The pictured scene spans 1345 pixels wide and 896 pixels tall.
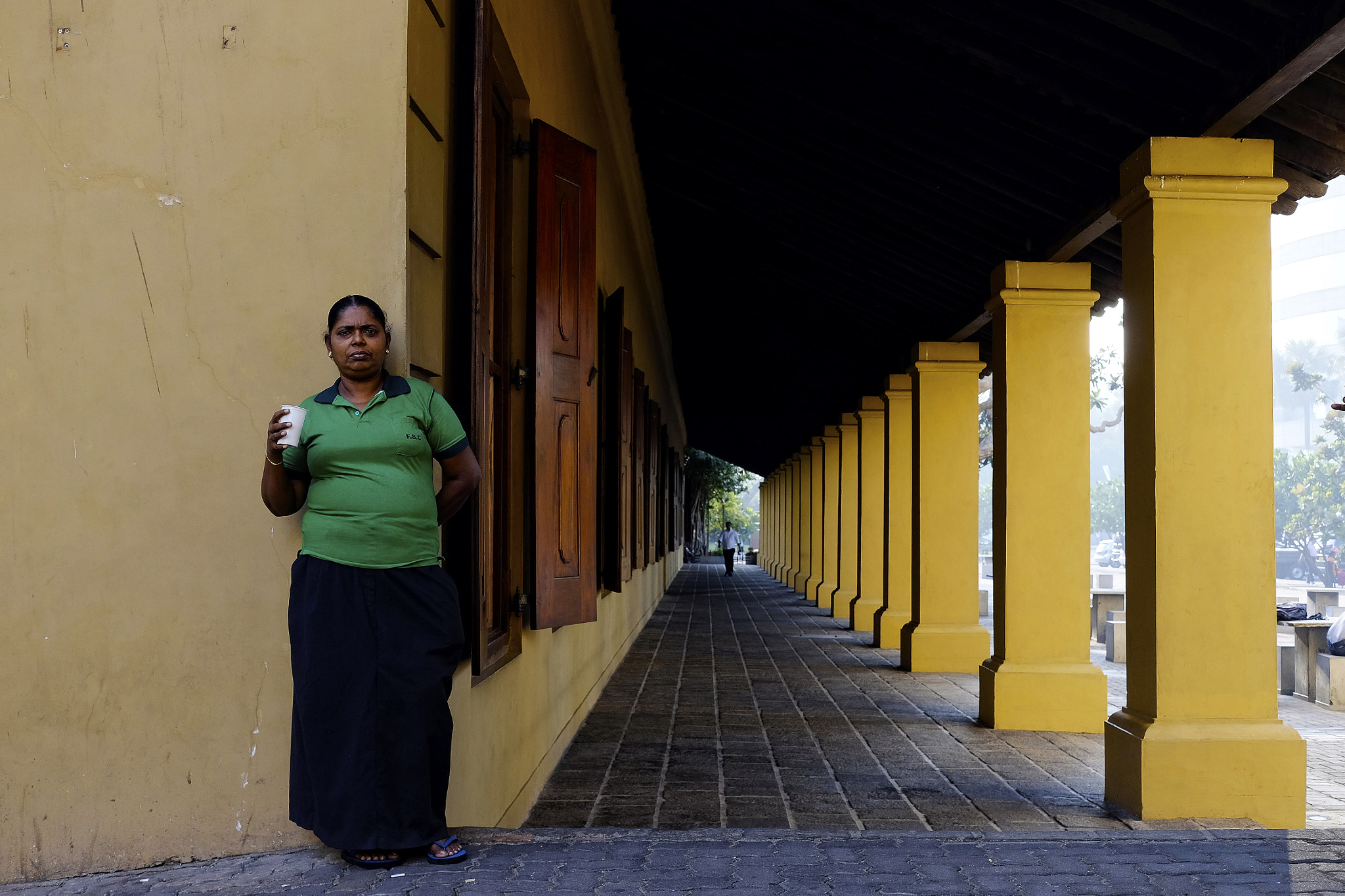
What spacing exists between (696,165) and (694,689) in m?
4.41

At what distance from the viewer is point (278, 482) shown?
2.88 m

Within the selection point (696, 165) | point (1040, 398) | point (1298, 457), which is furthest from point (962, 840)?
point (1298, 457)

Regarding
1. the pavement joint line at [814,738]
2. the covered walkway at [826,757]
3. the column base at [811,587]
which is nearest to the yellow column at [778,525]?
the column base at [811,587]

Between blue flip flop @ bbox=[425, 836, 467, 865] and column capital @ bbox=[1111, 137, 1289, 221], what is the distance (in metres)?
4.11

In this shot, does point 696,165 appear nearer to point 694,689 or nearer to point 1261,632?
point 694,689

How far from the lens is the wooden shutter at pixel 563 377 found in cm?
479

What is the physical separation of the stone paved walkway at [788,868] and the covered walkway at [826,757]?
1494 millimetres

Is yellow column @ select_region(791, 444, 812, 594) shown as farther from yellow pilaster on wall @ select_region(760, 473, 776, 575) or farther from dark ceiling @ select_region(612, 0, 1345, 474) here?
dark ceiling @ select_region(612, 0, 1345, 474)

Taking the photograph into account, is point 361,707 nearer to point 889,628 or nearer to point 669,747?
point 669,747

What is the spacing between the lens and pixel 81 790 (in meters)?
2.92

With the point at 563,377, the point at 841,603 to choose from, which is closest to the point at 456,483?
the point at 563,377

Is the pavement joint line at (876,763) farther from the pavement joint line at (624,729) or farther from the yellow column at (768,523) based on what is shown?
the yellow column at (768,523)

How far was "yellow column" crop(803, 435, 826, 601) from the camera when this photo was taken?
68.2 feet

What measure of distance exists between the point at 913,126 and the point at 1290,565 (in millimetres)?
86109
